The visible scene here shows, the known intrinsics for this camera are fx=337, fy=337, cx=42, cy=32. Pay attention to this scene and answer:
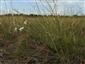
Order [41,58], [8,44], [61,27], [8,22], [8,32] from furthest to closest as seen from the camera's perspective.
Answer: [8,22] < [8,32] < [8,44] < [61,27] < [41,58]

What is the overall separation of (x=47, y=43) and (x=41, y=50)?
12 cm

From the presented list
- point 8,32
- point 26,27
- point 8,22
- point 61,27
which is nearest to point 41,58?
point 61,27

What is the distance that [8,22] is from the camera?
22.1ft

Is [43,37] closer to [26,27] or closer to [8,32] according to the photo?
[26,27]

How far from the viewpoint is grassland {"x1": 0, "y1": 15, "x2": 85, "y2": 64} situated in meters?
4.11

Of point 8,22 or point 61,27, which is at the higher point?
point 61,27

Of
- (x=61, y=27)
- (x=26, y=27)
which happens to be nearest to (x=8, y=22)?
(x=26, y=27)

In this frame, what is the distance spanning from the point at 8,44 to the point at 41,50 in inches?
30.8

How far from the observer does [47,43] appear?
4.42m

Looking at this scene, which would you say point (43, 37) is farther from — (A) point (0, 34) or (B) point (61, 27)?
(A) point (0, 34)

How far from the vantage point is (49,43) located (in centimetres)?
435

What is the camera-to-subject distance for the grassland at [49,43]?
4105 millimetres

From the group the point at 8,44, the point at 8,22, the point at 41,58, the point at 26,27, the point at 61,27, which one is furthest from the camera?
the point at 8,22

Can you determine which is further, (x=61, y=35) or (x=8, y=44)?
(x=8, y=44)
